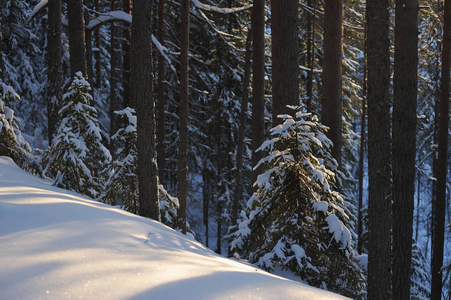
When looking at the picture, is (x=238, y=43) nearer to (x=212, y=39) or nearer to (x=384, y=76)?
(x=212, y=39)

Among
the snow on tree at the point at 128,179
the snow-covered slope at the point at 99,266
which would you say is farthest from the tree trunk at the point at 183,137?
the snow-covered slope at the point at 99,266

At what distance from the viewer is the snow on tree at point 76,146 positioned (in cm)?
892

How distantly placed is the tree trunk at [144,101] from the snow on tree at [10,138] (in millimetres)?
3918

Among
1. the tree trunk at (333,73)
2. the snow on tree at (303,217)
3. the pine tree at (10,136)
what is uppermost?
the tree trunk at (333,73)

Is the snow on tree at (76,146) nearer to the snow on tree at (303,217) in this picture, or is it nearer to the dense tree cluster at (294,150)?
the dense tree cluster at (294,150)

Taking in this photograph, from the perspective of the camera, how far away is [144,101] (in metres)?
7.18

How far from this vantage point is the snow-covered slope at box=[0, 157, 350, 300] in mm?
2686

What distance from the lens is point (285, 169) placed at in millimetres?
6379

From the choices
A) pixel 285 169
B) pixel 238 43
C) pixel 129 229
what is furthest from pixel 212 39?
pixel 129 229

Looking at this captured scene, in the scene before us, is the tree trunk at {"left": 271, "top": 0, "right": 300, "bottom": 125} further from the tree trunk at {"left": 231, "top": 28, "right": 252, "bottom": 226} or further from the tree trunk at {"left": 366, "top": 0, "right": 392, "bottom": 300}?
the tree trunk at {"left": 231, "top": 28, "right": 252, "bottom": 226}

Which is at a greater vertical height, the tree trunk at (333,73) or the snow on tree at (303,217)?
the tree trunk at (333,73)

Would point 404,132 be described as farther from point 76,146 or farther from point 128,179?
point 76,146

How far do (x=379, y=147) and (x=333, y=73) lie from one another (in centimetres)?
484

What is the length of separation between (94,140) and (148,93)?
10.5 feet
